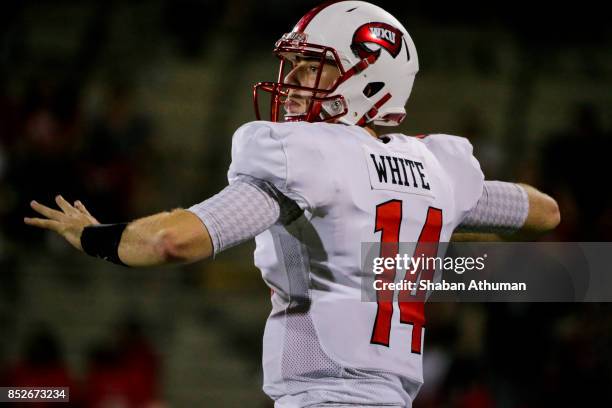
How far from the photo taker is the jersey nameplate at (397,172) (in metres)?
2.68

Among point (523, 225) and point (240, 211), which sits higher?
point (240, 211)

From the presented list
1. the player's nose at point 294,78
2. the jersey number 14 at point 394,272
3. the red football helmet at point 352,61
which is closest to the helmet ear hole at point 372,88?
the red football helmet at point 352,61

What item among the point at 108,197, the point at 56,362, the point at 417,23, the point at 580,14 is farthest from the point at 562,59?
the point at 56,362

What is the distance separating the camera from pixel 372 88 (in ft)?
9.72

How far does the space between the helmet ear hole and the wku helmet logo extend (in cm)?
9

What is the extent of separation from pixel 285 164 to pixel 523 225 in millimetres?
1015

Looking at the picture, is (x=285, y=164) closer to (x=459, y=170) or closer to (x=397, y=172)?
(x=397, y=172)

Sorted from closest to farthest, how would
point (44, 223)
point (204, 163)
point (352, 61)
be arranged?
point (44, 223), point (352, 61), point (204, 163)

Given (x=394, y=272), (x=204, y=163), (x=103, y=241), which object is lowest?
(x=204, y=163)

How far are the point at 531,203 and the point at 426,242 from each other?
571 millimetres

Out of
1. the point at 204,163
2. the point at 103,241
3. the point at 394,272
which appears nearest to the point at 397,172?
the point at 394,272

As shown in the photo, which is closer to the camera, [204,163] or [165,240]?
[165,240]

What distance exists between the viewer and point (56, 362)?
6.28 m

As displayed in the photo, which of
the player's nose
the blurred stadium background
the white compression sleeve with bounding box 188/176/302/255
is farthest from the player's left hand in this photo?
the blurred stadium background
